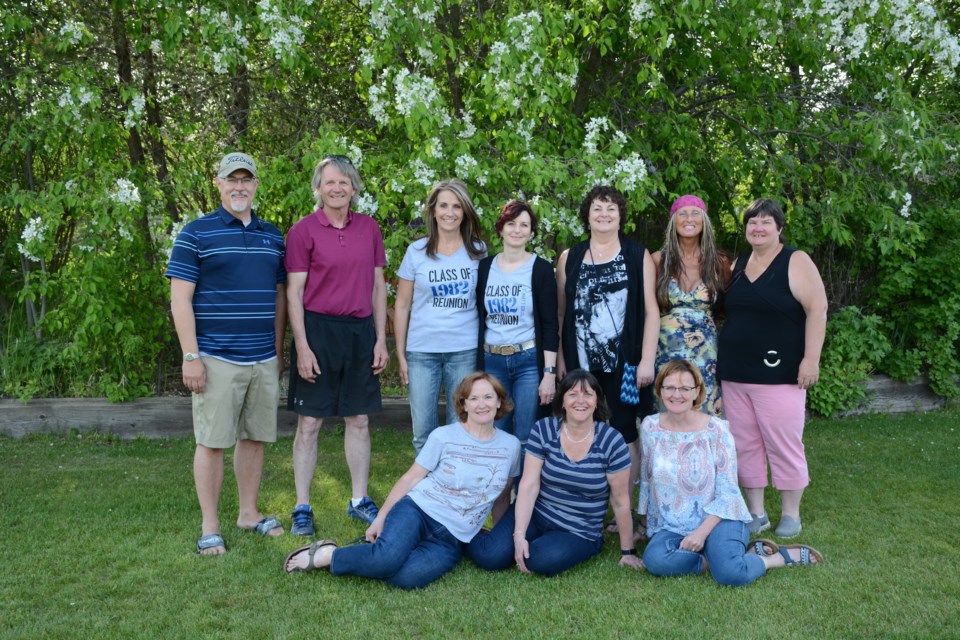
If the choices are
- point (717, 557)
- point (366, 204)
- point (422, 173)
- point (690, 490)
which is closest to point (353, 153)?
point (366, 204)

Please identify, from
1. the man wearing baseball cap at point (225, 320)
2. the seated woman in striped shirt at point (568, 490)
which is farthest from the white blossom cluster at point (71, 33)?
the seated woman in striped shirt at point (568, 490)

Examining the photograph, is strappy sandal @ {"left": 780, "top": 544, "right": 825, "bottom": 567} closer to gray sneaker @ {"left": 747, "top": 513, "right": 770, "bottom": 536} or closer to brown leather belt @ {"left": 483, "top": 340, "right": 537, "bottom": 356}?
gray sneaker @ {"left": 747, "top": 513, "right": 770, "bottom": 536}

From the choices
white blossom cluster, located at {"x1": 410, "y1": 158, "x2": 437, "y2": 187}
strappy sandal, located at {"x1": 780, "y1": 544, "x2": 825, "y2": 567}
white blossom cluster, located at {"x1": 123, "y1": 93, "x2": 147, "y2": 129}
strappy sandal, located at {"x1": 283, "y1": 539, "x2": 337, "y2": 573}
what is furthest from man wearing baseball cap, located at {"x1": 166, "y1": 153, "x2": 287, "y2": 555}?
strappy sandal, located at {"x1": 780, "y1": 544, "x2": 825, "y2": 567}

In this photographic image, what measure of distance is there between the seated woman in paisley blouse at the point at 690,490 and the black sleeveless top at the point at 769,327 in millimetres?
460

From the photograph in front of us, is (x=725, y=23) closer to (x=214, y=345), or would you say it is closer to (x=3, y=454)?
(x=214, y=345)

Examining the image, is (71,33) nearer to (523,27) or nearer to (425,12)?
(425,12)

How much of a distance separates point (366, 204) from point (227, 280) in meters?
1.17

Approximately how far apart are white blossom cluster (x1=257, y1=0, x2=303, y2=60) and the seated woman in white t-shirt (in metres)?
2.46

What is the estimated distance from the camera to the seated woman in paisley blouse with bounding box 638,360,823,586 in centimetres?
370

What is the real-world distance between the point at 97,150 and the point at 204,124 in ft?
3.09

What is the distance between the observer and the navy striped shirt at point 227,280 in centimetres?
391

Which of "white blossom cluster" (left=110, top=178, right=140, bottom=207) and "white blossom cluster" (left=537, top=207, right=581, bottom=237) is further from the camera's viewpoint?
"white blossom cluster" (left=110, top=178, right=140, bottom=207)

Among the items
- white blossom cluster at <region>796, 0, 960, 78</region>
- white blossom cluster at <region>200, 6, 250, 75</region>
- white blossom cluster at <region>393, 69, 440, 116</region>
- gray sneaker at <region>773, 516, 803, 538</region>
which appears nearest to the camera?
gray sneaker at <region>773, 516, 803, 538</region>

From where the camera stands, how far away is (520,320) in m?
4.09
